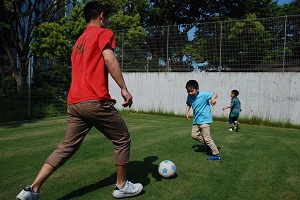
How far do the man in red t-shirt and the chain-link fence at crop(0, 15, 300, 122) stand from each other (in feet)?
23.4

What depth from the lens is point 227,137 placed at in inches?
258

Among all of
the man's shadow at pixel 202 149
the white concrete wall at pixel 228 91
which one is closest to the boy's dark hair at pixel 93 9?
the man's shadow at pixel 202 149

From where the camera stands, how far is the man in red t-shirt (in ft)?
8.67

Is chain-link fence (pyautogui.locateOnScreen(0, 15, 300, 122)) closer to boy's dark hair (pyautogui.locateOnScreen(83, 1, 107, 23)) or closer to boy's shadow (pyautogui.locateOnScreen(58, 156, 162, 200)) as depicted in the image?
boy's shadow (pyautogui.locateOnScreen(58, 156, 162, 200))

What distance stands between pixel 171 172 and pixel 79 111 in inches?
59.2

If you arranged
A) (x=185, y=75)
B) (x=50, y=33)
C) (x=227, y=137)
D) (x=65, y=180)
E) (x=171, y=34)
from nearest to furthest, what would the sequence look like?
1. (x=65, y=180)
2. (x=227, y=137)
3. (x=185, y=75)
4. (x=171, y=34)
5. (x=50, y=33)

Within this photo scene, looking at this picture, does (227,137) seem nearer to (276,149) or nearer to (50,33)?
(276,149)

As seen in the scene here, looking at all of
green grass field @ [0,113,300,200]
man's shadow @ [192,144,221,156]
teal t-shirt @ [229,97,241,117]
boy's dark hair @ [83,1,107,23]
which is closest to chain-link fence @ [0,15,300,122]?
teal t-shirt @ [229,97,241,117]

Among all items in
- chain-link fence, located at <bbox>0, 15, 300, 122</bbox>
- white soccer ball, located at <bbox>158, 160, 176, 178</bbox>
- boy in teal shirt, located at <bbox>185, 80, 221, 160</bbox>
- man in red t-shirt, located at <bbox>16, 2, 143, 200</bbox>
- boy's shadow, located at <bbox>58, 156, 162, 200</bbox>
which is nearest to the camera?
man in red t-shirt, located at <bbox>16, 2, 143, 200</bbox>

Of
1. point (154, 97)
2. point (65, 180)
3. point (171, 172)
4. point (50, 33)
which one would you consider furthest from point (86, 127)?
point (50, 33)

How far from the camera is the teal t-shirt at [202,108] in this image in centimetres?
464

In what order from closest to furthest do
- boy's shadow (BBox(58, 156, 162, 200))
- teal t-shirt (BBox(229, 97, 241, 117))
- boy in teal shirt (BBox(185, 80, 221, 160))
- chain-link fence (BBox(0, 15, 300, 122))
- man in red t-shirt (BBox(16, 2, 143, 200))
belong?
1. man in red t-shirt (BBox(16, 2, 143, 200))
2. boy's shadow (BBox(58, 156, 162, 200))
3. boy in teal shirt (BBox(185, 80, 221, 160))
4. teal t-shirt (BBox(229, 97, 241, 117))
5. chain-link fence (BBox(0, 15, 300, 122))

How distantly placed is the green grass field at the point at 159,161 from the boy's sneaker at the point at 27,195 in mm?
310

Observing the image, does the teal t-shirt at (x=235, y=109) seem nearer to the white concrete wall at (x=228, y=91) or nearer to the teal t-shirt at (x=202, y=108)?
the white concrete wall at (x=228, y=91)
